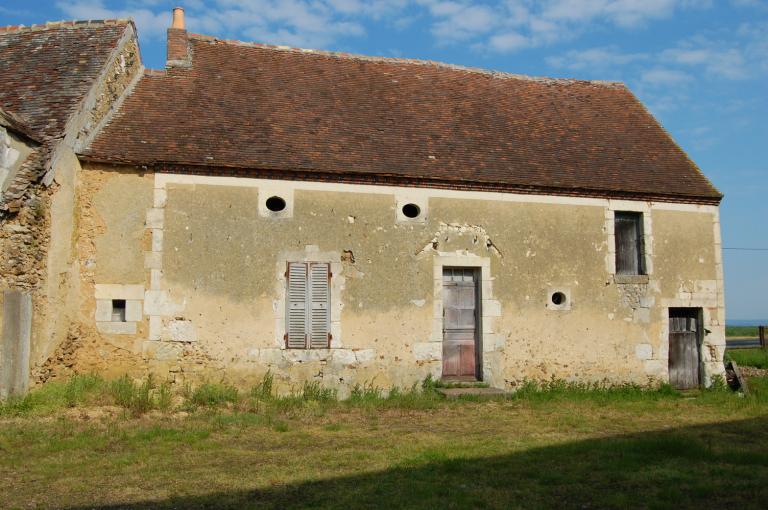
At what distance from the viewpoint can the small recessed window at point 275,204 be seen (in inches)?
419

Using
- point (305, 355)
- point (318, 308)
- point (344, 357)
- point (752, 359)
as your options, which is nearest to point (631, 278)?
point (344, 357)

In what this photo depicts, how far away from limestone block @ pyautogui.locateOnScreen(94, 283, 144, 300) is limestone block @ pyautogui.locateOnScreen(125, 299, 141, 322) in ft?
0.29

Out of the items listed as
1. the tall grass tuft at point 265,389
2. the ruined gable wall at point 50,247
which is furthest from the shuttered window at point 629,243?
the ruined gable wall at point 50,247

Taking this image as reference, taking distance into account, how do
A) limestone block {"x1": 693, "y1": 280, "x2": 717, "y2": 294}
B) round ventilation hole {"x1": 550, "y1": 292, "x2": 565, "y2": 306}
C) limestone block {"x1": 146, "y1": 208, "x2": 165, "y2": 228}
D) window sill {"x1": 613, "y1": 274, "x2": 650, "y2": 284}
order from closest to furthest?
1. limestone block {"x1": 146, "y1": 208, "x2": 165, "y2": 228}
2. round ventilation hole {"x1": 550, "y1": 292, "x2": 565, "y2": 306}
3. window sill {"x1": 613, "y1": 274, "x2": 650, "y2": 284}
4. limestone block {"x1": 693, "y1": 280, "x2": 717, "y2": 294}

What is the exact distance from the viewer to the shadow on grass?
5160 mm

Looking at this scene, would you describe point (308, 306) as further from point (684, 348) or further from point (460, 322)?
point (684, 348)

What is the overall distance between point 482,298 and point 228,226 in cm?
428

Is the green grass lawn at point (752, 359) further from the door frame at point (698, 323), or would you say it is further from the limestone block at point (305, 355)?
the limestone block at point (305, 355)

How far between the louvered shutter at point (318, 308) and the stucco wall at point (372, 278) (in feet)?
0.41

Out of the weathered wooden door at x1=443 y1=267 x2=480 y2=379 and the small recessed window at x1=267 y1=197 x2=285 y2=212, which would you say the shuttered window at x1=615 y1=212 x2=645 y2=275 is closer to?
the weathered wooden door at x1=443 y1=267 x2=480 y2=379

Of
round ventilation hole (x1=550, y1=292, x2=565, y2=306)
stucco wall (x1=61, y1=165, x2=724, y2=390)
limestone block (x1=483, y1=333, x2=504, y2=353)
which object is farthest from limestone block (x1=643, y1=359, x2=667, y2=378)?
limestone block (x1=483, y1=333, x2=504, y2=353)

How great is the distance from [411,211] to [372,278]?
1323mm

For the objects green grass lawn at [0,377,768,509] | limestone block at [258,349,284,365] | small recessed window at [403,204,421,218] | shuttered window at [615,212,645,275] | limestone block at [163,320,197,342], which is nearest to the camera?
green grass lawn at [0,377,768,509]

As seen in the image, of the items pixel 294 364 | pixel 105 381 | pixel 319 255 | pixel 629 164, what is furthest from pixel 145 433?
pixel 629 164
